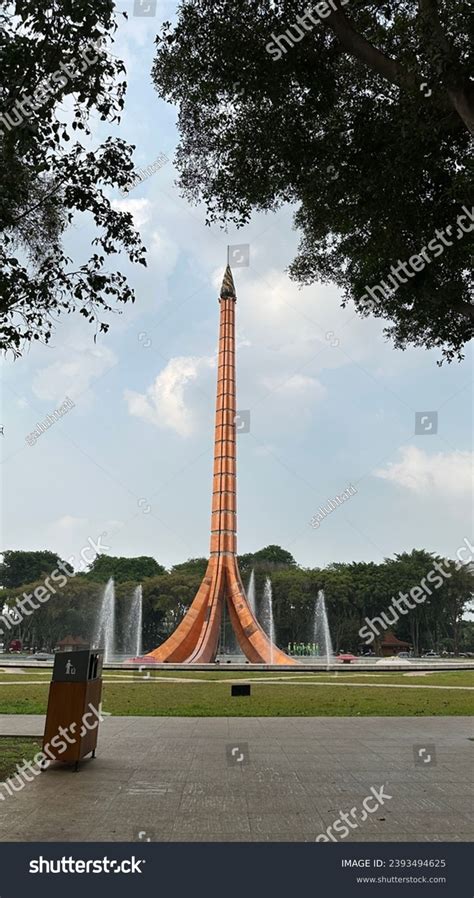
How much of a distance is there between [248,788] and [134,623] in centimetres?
6003

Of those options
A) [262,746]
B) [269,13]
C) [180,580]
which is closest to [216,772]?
[262,746]

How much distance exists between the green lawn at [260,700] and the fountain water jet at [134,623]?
37146 millimetres

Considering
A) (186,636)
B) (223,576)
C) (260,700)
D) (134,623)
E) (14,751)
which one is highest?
(223,576)

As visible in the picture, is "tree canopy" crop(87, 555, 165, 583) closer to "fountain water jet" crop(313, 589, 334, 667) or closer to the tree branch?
"fountain water jet" crop(313, 589, 334, 667)

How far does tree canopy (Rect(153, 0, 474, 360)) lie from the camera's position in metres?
8.98

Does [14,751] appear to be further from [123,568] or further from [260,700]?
[123,568]

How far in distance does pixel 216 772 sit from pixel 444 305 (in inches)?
294

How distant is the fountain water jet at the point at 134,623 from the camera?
200 feet

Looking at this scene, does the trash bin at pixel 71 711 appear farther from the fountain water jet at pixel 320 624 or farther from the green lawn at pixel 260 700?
the fountain water jet at pixel 320 624

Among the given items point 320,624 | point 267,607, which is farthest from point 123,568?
point 320,624

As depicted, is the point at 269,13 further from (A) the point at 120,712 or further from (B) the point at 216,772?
(A) the point at 120,712

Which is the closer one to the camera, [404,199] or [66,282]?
[66,282]

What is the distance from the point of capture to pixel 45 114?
7203 millimetres

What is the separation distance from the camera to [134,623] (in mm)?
64625
